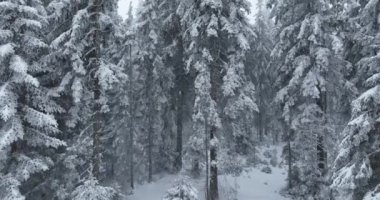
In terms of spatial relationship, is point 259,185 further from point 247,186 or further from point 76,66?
point 76,66

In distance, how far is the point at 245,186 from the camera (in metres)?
29.0

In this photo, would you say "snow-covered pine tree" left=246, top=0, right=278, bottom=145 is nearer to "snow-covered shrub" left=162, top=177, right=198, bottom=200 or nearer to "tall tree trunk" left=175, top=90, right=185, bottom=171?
"tall tree trunk" left=175, top=90, right=185, bottom=171

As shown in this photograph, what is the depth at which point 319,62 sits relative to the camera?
1928cm

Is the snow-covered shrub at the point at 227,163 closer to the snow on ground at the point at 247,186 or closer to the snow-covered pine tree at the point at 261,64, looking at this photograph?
the snow on ground at the point at 247,186

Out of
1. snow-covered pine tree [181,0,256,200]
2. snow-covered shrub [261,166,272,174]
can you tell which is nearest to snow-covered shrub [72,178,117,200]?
snow-covered pine tree [181,0,256,200]

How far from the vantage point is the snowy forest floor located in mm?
26867

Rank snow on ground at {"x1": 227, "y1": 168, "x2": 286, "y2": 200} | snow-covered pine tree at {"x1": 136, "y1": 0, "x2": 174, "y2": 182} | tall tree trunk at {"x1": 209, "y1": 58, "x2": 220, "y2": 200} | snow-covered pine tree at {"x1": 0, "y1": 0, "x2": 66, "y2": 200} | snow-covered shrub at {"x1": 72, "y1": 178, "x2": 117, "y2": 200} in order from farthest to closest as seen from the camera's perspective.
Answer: snow-covered pine tree at {"x1": 136, "y1": 0, "x2": 174, "y2": 182}
snow on ground at {"x1": 227, "y1": 168, "x2": 286, "y2": 200}
tall tree trunk at {"x1": 209, "y1": 58, "x2": 220, "y2": 200}
snow-covered shrub at {"x1": 72, "y1": 178, "x2": 117, "y2": 200}
snow-covered pine tree at {"x1": 0, "y1": 0, "x2": 66, "y2": 200}

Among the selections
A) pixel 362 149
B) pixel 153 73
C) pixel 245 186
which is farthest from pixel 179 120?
pixel 362 149

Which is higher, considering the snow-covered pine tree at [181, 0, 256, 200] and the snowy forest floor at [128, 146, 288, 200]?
the snow-covered pine tree at [181, 0, 256, 200]

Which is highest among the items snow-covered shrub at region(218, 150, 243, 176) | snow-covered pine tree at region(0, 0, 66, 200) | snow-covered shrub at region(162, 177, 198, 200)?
snow-covered pine tree at region(0, 0, 66, 200)

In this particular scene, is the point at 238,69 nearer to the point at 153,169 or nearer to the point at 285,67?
the point at 285,67

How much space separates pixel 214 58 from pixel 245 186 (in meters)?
11.8

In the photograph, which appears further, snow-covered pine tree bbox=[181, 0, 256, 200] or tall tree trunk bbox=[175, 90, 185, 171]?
tall tree trunk bbox=[175, 90, 185, 171]

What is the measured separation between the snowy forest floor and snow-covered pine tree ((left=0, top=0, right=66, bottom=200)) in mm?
12371
